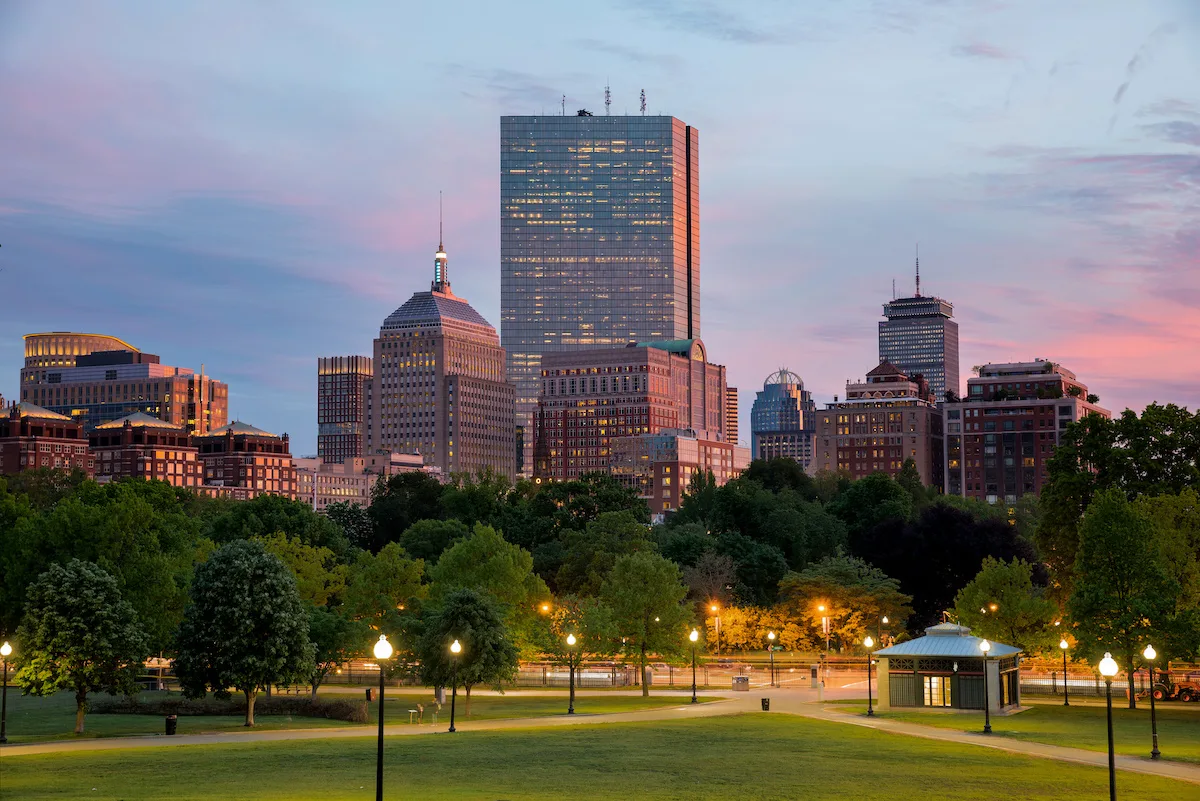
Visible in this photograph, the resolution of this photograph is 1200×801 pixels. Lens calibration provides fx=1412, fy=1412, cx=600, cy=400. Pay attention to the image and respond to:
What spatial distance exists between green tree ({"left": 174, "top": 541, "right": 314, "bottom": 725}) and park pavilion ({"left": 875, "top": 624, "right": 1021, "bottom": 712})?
30.5m

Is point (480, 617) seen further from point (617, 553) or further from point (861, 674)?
point (617, 553)

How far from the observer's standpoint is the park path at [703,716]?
50.8 metres

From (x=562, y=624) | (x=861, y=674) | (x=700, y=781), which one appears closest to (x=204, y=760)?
(x=700, y=781)

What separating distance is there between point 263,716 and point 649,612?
2692 cm

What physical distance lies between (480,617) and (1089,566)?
104ft

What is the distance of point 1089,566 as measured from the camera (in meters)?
73.5

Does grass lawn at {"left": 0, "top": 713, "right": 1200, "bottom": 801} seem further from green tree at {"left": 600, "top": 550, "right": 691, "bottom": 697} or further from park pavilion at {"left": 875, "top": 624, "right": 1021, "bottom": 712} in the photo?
green tree at {"left": 600, "top": 550, "right": 691, "bottom": 697}

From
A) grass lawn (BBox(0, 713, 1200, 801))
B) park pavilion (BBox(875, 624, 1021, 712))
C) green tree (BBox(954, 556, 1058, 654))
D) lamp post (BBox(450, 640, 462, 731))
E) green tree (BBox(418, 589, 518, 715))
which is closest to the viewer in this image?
grass lawn (BBox(0, 713, 1200, 801))

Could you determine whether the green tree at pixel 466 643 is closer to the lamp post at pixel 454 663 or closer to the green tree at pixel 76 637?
the lamp post at pixel 454 663

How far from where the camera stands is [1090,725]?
212 ft

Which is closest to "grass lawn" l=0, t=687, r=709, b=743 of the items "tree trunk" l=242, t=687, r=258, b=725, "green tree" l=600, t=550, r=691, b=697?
"tree trunk" l=242, t=687, r=258, b=725

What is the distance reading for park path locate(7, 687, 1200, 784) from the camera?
50.8 metres

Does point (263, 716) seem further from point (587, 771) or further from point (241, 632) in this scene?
point (587, 771)

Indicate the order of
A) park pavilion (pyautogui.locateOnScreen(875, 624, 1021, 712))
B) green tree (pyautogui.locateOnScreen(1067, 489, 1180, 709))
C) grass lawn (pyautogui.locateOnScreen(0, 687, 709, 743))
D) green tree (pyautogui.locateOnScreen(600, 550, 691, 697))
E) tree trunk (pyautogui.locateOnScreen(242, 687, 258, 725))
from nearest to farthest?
grass lawn (pyautogui.locateOnScreen(0, 687, 709, 743)) → tree trunk (pyautogui.locateOnScreen(242, 687, 258, 725)) → green tree (pyautogui.locateOnScreen(1067, 489, 1180, 709)) → park pavilion (pyautogui.locateOnScreen(875, 624, 1021, 712)) → green tree (pyautogui.locateOnScreen(600, 550, 691, 697))
